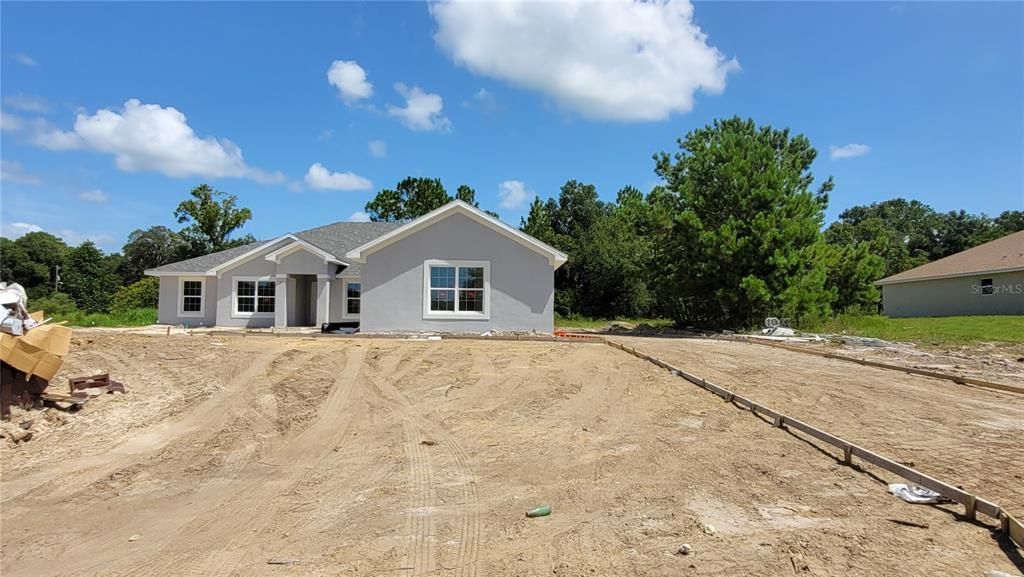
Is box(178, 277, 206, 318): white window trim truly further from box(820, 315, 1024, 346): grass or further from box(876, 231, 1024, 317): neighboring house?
box(876, 231, 1024, 317): neighboring house

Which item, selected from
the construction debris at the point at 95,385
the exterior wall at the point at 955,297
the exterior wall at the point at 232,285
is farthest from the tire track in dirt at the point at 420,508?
the exterior wall at the point at 955,297

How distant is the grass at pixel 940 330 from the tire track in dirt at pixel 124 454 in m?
19.6

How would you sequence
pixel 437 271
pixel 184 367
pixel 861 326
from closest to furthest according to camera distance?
pixel 184 367 < pixel 437 271 < pixel 861 326

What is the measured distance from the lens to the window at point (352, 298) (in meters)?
23.4

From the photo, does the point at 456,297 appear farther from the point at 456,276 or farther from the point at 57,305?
the point at 57,305

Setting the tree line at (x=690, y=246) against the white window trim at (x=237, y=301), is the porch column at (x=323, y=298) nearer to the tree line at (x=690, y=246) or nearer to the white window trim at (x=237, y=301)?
the white window trim at (x=237, y=301)

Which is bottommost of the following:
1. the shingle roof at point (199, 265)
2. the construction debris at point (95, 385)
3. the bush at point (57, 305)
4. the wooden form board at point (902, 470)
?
the wooden form board at point (902, 470)

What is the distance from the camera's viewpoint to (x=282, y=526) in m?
4.50

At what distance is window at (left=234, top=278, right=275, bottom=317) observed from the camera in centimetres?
2397

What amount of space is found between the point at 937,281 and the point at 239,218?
49610mm

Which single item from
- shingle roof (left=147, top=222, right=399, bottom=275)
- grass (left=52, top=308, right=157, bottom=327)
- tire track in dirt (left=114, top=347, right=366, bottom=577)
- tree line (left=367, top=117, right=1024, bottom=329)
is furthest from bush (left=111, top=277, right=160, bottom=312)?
tire track in dirt (left=114, top=347, right=366, bottom=577)

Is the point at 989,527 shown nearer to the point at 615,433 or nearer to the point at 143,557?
the point at 615,433

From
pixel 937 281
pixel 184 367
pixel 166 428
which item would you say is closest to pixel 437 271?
pixel 184 367

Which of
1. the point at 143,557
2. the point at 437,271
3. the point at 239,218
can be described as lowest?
the point at 143,557
